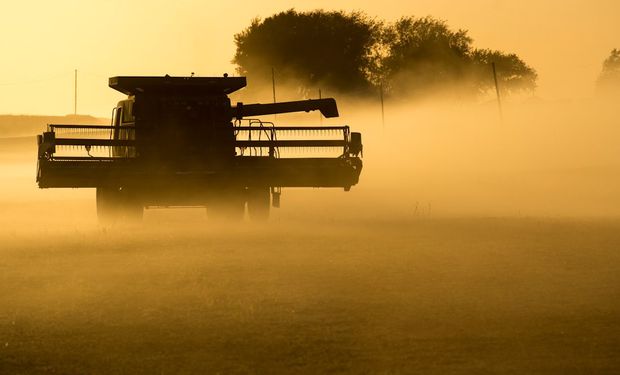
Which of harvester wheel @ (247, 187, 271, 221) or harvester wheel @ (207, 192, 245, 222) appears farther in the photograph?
harvester wheel @ (247, 187, 271, 221)

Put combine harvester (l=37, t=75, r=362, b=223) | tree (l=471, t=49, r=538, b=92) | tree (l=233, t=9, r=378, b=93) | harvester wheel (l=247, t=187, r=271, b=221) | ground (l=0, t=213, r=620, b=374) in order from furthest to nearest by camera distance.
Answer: tree (l=471, t=49, r=538, b=92)
tree (l=233, t=9, r=378, b=93)
harvester wheel (l=247, t=187, r=271, b=221)
combine harvester (l=37, t=75, r=362, b=223)
ground (l=0, t=213, r=620, b=374)

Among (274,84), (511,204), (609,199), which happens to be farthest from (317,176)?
(274,84)

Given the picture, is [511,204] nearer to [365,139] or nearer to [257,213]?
[257,213]

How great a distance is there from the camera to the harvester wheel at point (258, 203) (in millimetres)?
21156

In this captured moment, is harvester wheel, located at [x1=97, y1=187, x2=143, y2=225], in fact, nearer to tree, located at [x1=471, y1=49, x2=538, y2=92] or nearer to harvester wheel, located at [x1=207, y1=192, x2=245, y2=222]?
harvester wheel, located at [x1=207, y1=192, x2=245, y2=222]

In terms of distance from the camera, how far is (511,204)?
107ft

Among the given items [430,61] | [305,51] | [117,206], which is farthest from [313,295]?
[430,61]

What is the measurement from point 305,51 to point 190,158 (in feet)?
302

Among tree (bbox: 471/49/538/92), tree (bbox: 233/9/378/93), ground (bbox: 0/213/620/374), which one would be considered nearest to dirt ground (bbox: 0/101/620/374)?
ground (bbox: 0/213/620/374)

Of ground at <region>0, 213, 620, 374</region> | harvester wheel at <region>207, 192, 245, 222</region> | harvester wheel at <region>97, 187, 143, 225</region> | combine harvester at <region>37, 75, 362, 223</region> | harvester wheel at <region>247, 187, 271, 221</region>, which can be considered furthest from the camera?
harvester wheel at <region>247, 187, 271, 221</region>

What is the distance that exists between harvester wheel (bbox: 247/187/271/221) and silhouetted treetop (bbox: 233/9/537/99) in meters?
87.2

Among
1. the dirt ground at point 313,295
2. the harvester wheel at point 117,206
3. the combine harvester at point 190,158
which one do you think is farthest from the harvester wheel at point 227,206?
the harvester wheel at point 117,206

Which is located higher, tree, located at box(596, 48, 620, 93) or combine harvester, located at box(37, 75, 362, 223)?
tree, located at box(596, 48, 620, 93)

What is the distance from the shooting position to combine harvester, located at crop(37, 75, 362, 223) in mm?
19688
